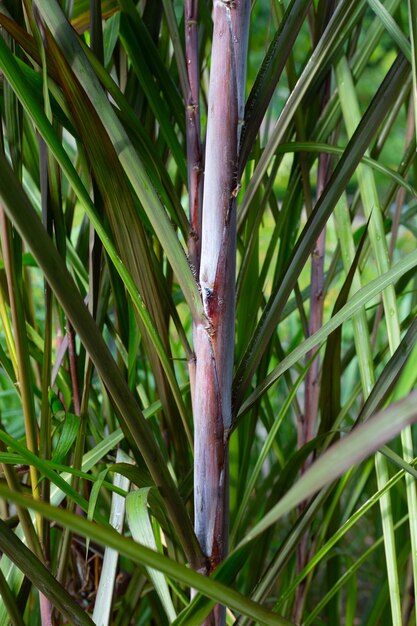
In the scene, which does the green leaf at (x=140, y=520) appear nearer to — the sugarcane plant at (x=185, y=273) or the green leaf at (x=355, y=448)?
the sugarcane plant at (x=185, y=273)

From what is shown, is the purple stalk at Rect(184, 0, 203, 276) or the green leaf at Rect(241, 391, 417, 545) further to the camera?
the purple stalk at Rect(184, 0, 203, 276)

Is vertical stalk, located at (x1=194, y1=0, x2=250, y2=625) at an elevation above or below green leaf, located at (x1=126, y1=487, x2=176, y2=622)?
above

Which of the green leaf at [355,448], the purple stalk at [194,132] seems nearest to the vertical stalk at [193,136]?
the purple stalk at [194,132]

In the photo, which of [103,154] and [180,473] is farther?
[180,473]

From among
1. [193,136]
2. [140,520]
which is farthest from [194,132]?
[140,520]

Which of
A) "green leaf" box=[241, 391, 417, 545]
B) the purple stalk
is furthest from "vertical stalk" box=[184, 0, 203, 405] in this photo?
"green leaf" box=[241, 391, 417, 545]

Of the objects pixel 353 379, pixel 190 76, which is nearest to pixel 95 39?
pixel 190 76

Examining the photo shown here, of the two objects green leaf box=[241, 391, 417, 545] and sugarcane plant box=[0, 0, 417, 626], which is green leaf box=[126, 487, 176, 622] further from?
green leaf box=[241, 391, 417, 545]

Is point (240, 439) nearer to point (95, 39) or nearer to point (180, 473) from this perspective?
point (180, 473)
